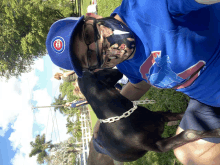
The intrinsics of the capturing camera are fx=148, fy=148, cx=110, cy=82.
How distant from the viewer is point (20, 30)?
31.6 ft

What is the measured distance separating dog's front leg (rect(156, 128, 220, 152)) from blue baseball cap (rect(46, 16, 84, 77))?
128cm

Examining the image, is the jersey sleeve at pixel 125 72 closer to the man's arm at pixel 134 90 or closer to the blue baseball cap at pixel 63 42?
the man's arm at pixel 134 90

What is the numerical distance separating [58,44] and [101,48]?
1.70ft

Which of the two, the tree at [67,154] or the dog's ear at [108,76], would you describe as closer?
the dog's ear at [108,76]

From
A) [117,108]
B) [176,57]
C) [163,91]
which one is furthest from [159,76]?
[163,91]

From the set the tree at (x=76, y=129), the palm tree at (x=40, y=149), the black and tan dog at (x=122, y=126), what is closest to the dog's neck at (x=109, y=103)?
the black and tan dog at (x=122, y=126)

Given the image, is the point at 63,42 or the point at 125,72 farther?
the point at 125,72

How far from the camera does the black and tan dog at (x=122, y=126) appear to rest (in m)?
1.72

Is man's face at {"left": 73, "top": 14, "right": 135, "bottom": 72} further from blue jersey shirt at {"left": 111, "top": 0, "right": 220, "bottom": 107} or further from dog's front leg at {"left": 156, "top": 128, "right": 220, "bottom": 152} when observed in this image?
dog's front leg at {"left": 156, "top": 128, "right": 220, "bottom": 152}

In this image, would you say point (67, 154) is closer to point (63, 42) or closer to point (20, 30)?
point (20, 30)

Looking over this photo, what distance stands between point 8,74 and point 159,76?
457 inches

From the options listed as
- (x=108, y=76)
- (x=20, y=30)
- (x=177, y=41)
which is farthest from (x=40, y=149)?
(x=177, y=41)

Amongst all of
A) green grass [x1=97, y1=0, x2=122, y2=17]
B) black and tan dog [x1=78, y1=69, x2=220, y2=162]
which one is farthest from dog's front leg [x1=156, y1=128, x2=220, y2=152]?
green grass [x1=97, y1=0, x2=122, y2=17]

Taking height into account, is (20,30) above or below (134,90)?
above
